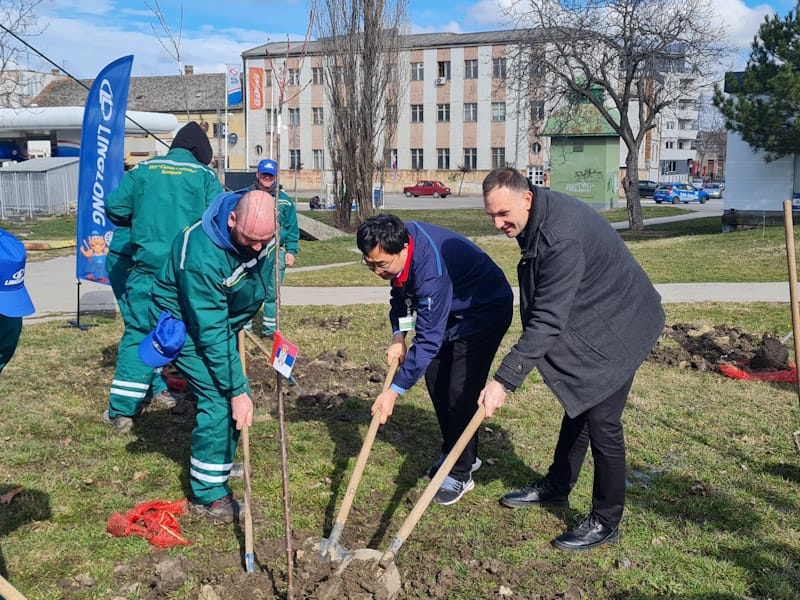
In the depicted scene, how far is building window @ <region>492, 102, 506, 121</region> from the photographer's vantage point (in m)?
55.9

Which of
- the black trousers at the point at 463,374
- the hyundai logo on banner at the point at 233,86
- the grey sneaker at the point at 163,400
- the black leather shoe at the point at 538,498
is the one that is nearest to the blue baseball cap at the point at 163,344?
the black trousers at the point at 463,374

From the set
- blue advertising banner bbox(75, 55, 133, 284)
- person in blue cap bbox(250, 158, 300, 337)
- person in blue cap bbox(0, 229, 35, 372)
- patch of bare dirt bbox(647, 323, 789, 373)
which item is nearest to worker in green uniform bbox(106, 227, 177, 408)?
blue advertising banner bbox(75, 55, 133, 284)

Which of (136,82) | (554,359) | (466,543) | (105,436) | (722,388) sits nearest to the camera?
(554,359)

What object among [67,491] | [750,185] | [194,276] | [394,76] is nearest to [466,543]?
[194,276]

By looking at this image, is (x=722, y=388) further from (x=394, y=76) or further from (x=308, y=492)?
(x=394, y=76)

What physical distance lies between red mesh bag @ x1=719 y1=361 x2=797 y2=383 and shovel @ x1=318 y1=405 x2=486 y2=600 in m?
4.31

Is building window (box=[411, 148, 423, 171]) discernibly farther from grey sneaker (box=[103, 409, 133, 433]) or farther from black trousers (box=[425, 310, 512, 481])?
black trousers (box=[425, 310, 512, 481])

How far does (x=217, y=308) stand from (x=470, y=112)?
55.9 meters

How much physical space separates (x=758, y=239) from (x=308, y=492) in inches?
636

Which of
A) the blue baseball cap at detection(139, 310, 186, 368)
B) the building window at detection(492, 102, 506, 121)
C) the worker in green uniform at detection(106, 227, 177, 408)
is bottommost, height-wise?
the blue baseball cap at detection(139, 310, 186, 368)

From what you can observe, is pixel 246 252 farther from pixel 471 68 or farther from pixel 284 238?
pixel 471 68

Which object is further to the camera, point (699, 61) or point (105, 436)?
point (699, 61)

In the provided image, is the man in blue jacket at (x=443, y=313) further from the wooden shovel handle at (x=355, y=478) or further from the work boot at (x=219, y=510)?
the work boot at (x=219, y=510)

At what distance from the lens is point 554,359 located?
11.9 ft
